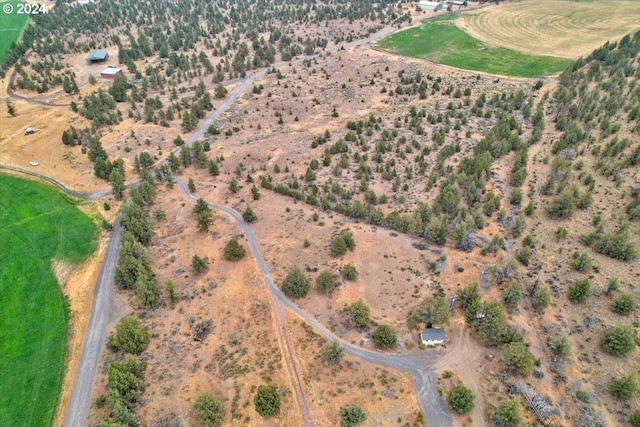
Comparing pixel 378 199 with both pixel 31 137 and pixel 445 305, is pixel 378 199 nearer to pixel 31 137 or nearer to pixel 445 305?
pixel 445 305

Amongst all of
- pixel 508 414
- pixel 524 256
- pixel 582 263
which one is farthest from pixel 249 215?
pixel 582 263

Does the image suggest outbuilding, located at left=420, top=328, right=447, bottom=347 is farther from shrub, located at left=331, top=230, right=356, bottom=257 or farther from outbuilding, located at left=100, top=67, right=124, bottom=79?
outbuilding, located at left=100, top=67, right=124, bottom=79

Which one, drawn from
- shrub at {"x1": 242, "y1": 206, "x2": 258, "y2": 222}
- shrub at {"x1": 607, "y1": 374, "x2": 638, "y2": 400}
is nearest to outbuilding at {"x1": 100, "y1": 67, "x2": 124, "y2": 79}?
shrub at {"x1": 242, "y1": 206, "x2": 258, "y2": 222}

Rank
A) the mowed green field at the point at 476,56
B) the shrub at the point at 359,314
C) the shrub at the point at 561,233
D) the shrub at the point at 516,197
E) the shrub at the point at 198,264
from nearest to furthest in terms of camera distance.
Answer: the shrub at the point at 359,314 → the shrub at the point at 198,264 → the shrub at the point at 561,233 → the shrub at the point at 516,197 → the mowed green field at the point at 476,56

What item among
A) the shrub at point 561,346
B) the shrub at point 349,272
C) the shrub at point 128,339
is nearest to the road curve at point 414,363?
the shrub at point 349,272

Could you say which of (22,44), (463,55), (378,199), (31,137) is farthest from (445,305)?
(22,44)

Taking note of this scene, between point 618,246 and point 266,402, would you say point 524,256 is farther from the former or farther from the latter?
point 266,402

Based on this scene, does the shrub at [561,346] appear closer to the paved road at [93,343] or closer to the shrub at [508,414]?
the shrub at [508,414]
